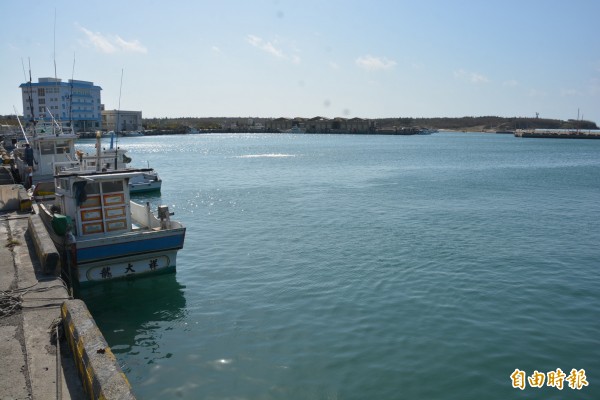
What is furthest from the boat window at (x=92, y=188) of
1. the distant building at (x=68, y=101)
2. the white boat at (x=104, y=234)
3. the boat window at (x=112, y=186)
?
the distant building at (x=68, y=101)

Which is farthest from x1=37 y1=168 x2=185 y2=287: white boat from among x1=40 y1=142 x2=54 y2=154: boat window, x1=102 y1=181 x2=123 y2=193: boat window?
x1=40 y1=142 x2=54 y2=154: boat window

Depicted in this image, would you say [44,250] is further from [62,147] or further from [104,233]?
[62,147]

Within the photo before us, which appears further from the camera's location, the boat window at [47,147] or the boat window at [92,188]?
the boat window at [47,147]

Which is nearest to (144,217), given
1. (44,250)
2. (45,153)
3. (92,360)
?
(44,250)

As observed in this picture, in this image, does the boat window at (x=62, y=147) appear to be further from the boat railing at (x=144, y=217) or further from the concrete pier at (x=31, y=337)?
the concrete pier at (x=31, y=337)

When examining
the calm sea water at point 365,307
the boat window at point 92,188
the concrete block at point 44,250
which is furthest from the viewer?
the boat window at point 92,188

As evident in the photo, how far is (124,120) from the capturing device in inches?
6383

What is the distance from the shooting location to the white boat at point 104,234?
15.0 metres

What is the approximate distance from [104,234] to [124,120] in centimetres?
15696

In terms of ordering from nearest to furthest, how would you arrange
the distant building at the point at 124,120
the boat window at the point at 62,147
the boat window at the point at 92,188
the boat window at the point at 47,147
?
1. the boat window at the point at 92,188
2. the boat window at the point at 47,147
3. the boat window at the point at 62,147
4. the distant building at the point at 124,120

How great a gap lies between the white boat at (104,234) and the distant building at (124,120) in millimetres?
147579

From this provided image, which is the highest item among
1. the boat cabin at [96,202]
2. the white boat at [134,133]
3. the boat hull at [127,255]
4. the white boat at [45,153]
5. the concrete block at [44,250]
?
the white boat at [134,133]

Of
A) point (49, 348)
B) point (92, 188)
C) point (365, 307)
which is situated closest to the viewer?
point (49, 348)

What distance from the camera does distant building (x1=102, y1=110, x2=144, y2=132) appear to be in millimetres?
156875
